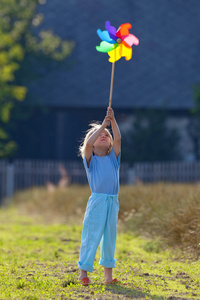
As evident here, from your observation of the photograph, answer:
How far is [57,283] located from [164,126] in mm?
16807

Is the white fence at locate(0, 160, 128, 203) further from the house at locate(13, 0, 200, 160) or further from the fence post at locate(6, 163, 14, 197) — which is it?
the house at locate(13, 0, 200, 160)

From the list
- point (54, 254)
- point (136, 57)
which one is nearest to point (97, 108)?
point (136, 57)

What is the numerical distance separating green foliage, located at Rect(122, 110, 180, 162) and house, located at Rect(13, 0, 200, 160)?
885 mm

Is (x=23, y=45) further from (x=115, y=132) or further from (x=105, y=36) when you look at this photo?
(x=115, y=132)

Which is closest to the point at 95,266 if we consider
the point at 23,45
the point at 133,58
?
the point at 23,45

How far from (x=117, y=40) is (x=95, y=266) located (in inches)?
99.2

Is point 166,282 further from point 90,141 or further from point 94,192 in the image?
point 90,141

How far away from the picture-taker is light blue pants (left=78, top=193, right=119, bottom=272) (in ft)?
18.2

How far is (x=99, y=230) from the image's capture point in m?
5.55

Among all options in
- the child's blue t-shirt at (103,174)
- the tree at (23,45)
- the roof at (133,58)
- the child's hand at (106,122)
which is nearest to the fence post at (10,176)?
the tree at (23,45)

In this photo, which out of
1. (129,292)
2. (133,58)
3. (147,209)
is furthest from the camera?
(133,58)

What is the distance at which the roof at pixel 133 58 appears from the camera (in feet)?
78.5

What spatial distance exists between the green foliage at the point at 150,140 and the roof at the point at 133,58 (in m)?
0.96

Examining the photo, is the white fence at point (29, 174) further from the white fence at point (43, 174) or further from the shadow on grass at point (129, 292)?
the shadow on grass at point (129, 292)
